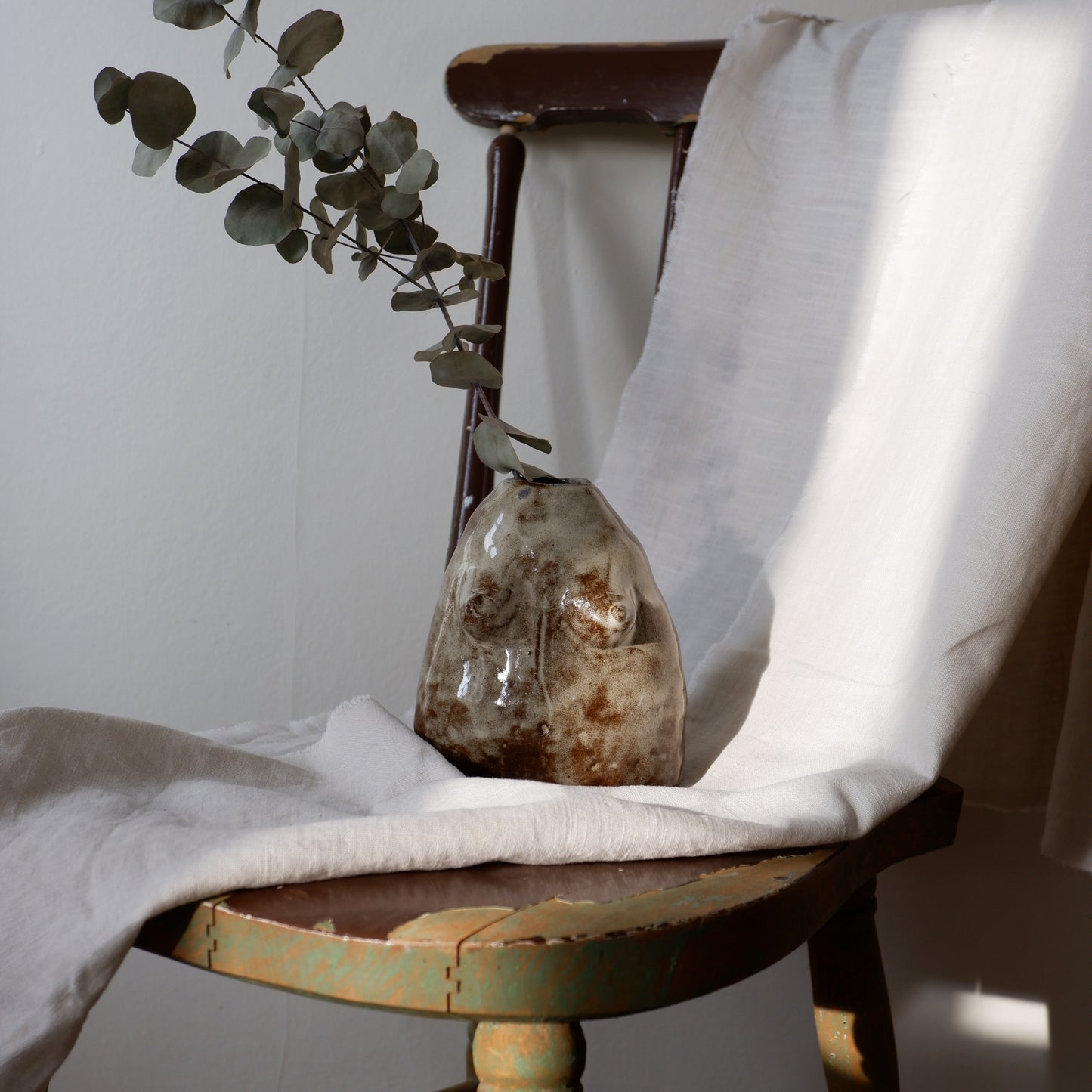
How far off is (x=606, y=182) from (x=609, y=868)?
521 mm

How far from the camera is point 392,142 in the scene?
0.41 m

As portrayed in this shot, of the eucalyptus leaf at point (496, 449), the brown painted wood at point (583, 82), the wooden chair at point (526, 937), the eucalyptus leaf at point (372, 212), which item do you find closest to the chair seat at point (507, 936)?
the wooden chair at point (526, 937)

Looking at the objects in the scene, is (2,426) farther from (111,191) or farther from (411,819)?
(411,819)

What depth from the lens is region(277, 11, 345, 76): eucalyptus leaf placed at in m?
0.40

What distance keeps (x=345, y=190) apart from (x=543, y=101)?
285 millimetres

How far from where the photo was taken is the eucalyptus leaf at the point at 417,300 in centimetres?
44

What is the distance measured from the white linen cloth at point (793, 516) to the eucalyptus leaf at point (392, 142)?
0.21 metres

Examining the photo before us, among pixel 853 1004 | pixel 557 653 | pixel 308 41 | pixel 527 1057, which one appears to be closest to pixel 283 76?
pixel 308 41

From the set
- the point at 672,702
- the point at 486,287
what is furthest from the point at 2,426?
the point at 672,702

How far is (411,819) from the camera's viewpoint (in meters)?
0.32

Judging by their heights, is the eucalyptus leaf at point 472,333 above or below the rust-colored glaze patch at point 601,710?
above

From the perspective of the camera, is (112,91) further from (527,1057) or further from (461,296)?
(527,1057)

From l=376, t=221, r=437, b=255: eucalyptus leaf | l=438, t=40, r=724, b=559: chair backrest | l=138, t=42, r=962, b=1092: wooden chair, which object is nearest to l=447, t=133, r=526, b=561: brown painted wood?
l=438, t=40, r=724, b=559: chair backrest

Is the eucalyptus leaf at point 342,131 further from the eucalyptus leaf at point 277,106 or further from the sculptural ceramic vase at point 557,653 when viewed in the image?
the sculptural ceramic vase at point 557,653
